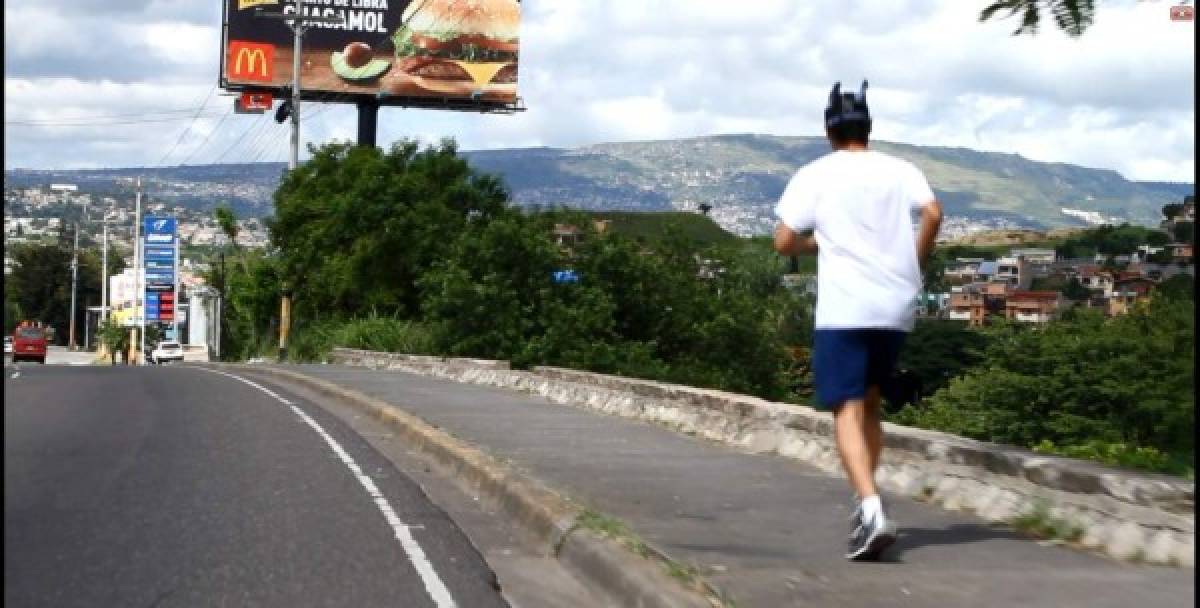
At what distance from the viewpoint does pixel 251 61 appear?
2410 inches

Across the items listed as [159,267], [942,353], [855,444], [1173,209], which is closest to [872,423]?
[855,444]

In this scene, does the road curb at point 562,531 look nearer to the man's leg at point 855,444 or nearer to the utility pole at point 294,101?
the man's leg at point 855,444

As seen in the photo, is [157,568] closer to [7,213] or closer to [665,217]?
[7,213]

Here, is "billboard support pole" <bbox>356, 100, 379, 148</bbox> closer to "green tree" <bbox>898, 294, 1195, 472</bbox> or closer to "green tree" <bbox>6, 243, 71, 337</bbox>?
"green tree" <bbox>6, 243, 71, 337</bbox>

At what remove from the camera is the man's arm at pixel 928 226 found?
724 cm

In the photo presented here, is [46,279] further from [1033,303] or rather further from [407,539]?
[1033,303]

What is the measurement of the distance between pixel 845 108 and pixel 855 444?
150cm

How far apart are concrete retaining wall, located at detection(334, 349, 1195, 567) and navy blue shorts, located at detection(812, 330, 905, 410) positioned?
51.7 inches

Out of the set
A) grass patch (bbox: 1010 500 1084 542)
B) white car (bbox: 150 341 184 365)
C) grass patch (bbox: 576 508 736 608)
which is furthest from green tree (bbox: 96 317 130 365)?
grass patch (bbox: 1010 500 1084 542)

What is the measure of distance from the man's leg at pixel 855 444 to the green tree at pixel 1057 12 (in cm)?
179

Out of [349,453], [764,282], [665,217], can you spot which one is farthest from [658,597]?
[764,282]

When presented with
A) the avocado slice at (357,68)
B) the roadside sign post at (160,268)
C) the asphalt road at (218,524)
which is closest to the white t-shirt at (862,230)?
the asphalt road at (218,524)

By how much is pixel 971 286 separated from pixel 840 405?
232 ft

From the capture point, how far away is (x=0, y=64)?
5758mm
